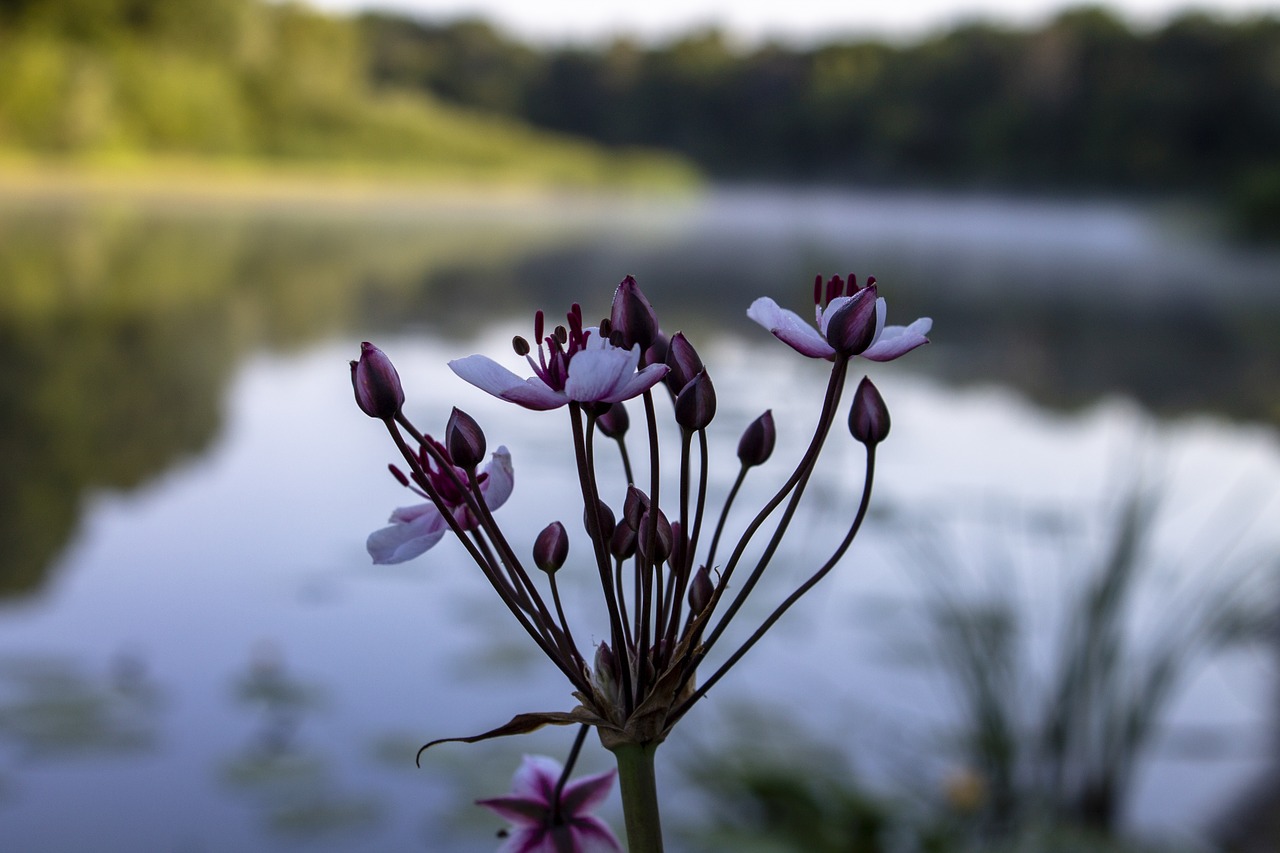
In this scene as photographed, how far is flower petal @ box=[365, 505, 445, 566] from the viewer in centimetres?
40

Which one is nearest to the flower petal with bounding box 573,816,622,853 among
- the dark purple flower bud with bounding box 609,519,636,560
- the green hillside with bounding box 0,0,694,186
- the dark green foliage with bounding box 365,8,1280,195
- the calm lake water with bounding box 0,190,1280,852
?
the dark purple flower bud with bounding box 609,519,636,560

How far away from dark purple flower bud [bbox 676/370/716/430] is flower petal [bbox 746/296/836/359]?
31mm

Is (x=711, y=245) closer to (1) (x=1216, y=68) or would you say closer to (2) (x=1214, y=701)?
(1) (x=1216, y=68)

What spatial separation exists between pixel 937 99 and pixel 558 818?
24.4 m

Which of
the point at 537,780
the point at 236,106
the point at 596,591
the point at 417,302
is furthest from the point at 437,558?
the point at 236,106

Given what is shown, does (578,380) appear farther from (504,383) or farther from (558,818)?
(558,818)

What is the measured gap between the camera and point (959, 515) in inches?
161

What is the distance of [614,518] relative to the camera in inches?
15.9

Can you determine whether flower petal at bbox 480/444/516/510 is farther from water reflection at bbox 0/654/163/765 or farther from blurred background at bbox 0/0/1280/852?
water reflection at bbox 0/654/163/765

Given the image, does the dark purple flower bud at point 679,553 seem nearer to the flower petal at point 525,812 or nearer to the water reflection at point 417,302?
the flower petal at point 525,812

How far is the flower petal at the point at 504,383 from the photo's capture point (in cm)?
37

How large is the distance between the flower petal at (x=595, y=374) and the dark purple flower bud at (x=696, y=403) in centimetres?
3

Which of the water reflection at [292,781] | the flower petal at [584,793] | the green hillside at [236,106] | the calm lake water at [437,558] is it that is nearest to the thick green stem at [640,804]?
the flower petal at [584,793]

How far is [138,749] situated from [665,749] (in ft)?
3.69
